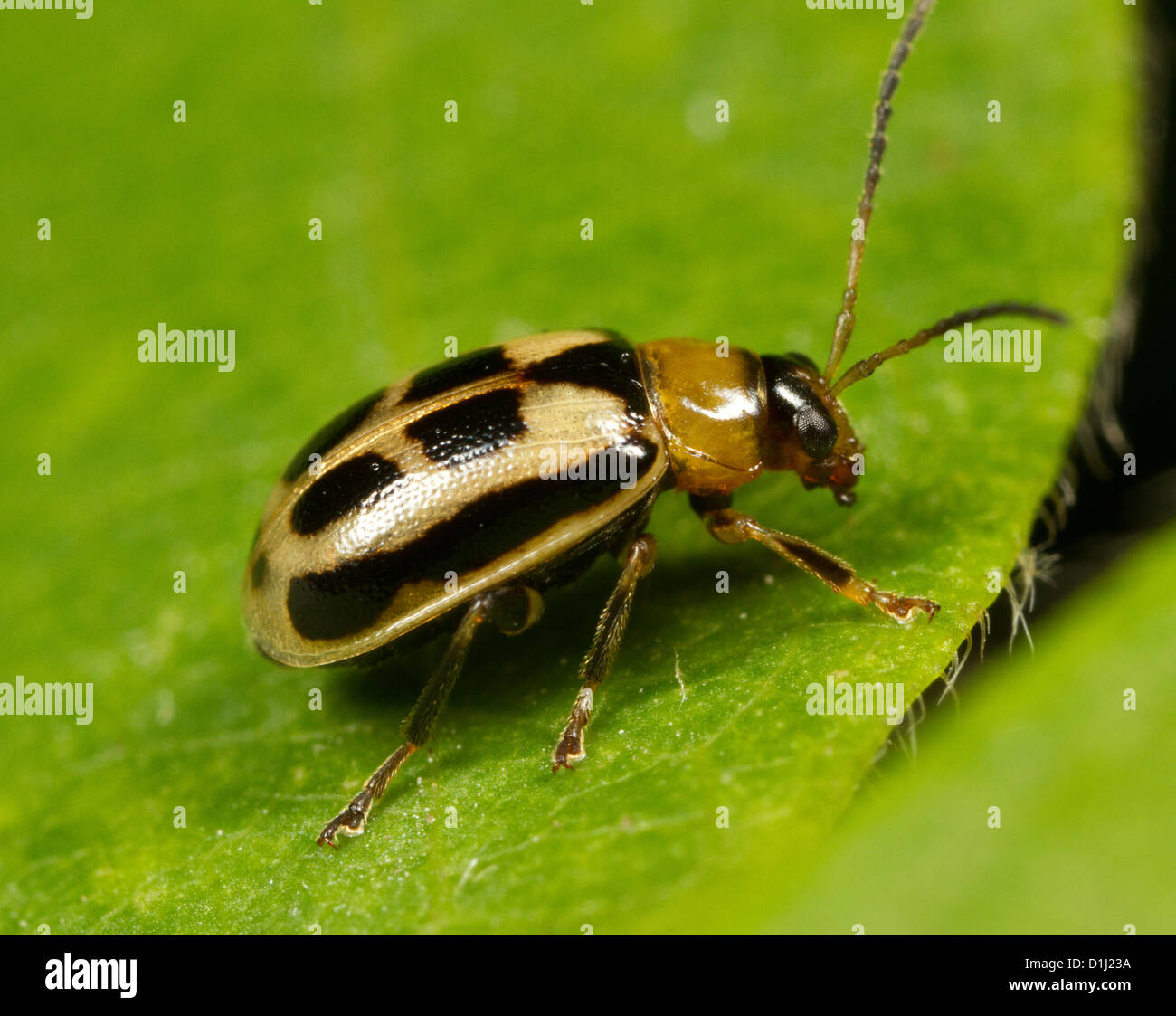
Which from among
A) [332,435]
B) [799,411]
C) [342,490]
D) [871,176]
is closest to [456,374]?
[332,435]

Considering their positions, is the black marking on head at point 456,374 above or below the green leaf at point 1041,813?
above

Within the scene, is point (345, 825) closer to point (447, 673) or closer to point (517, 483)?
point (447, 673)

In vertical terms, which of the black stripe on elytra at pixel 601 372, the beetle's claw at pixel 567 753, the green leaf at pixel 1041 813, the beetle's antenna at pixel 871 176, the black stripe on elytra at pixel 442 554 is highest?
the beetle's antenna at pixel 871 176

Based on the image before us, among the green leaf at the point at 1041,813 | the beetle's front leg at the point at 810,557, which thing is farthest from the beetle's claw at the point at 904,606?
the green leaf at the point at 1041,813

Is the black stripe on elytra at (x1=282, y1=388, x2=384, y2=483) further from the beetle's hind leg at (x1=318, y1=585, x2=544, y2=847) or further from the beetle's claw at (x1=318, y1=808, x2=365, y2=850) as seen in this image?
the beetle's claw at (x1=318, y1=808, x2=365, y2=850)

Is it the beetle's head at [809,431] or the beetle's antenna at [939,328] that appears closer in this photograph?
the beetle's antenna at [939,328]

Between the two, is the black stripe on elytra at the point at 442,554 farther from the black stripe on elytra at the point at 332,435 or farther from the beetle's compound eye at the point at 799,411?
the beetle's compound eye at the point at 799,411

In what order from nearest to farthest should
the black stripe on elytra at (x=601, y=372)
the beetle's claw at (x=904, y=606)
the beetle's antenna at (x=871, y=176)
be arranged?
the beetle's claw at (x=904, y=606) < the black stripe on elytra at (x=601, y=372) < the beetle's antenna at (x=871, y=176)

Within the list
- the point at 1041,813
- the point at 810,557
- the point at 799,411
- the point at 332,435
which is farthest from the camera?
the point at 799,411
